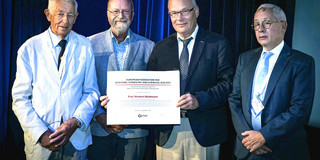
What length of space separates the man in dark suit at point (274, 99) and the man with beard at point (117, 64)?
0.84 meters

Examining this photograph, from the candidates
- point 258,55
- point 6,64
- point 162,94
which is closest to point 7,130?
point 6,64

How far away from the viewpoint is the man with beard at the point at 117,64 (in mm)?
2098

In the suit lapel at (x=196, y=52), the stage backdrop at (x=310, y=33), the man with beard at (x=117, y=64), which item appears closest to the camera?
the suit lapel at (x=196, y=52)

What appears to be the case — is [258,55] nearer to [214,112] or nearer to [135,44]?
[214,112]

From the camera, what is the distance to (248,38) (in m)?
3.14

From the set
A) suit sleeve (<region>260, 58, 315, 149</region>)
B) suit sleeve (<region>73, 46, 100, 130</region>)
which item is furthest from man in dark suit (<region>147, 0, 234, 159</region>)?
suit sleeve (<region>73, 46, 100, 130</region>)

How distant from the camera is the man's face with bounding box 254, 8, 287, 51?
73.0 inches

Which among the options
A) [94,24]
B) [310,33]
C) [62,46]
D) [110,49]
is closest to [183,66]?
[110,49]

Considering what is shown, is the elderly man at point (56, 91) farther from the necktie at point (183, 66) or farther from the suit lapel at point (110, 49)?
the necktie at point (183, 66)

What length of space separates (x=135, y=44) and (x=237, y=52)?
1472 mm

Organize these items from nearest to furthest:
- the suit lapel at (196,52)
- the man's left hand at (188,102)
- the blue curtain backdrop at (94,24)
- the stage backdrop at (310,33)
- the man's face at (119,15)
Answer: the man's left hand at (188,102) < the suit lapel at (196,52) < the man's face at (119,15) < the blue curtain backdrop at (94,24) < the stage backdrop at (310,33)

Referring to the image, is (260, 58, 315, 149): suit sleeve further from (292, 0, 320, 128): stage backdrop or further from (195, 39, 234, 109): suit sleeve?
(292, 0, 320, 128): stage backdrop

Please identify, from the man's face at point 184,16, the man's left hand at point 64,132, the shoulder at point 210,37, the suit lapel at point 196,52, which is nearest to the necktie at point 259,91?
the shoulder at point 210,37

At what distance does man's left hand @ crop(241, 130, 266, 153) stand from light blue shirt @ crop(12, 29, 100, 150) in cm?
115
